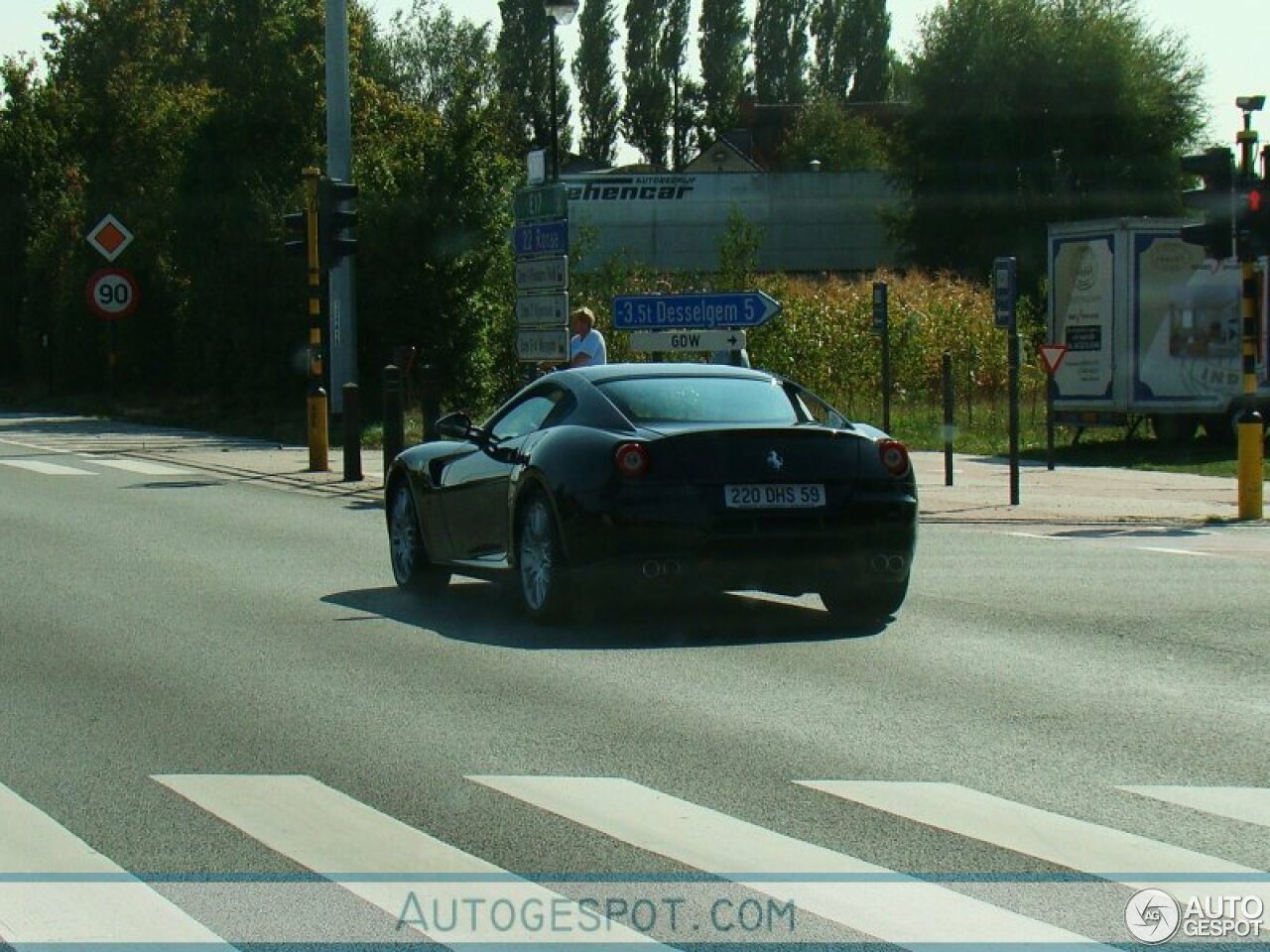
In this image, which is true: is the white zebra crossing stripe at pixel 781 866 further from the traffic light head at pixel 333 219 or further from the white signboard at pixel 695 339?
the traffic light head at pixel 333 219

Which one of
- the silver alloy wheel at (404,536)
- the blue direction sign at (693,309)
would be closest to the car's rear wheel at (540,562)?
the silver alloy wheel at (404,536)

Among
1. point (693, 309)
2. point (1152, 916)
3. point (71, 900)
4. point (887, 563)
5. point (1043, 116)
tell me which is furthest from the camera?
point (1043, 116)

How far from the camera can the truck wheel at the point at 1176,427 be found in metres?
31.8

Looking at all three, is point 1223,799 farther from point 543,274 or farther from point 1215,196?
point 543,274

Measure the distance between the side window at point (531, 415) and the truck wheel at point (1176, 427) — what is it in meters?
21.2

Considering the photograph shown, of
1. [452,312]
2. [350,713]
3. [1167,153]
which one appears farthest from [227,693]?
[1167,153]

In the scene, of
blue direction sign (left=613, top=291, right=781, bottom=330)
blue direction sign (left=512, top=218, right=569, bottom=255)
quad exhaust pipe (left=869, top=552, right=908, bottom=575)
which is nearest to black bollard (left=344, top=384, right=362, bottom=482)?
blue direction sign (left=512, top=218, right=569, bottom=255)

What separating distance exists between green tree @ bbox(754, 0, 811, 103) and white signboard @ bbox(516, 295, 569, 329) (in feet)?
317

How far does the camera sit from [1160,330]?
31.2 m

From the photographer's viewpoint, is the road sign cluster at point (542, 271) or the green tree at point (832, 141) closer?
the road sign cluster at point (542, 271)

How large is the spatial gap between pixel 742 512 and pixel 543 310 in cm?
1126

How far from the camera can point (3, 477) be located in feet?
76.4

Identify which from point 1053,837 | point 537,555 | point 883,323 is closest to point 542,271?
point 883,323

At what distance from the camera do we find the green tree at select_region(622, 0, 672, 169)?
11325 centimetres
